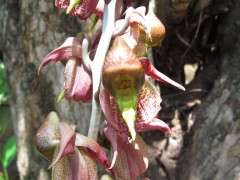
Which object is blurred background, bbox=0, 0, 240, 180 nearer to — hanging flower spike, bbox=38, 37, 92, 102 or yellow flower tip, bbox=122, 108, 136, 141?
hanging flower spike, bbox=38, 37, 92, 102

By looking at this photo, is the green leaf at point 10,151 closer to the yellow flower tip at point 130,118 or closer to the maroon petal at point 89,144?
the maroon petal at point 89,144

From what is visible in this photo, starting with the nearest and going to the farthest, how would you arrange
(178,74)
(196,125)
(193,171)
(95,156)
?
(95,156), (193,171), (196,125), (178,74)

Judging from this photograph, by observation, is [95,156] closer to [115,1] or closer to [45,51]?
[115,1]

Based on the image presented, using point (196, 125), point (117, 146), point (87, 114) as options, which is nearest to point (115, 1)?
point (117, 146)

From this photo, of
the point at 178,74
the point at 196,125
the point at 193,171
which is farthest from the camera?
the point at 178,74

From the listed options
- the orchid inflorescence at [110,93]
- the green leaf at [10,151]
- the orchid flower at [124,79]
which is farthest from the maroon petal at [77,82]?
the green leaf at [10,151]

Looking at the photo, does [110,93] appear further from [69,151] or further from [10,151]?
[10,151]

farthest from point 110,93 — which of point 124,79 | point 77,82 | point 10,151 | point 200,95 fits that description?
point 10,151
